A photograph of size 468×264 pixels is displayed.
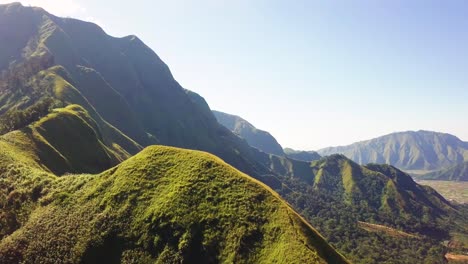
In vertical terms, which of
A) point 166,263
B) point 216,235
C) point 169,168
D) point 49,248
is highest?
point 169,168

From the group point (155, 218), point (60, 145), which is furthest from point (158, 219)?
point (60, 145)

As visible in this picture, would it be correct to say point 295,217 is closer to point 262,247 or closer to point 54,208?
point 262,247

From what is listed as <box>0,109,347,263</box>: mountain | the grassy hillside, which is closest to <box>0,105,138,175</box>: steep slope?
<box>0,109,347,263</box>: mountain

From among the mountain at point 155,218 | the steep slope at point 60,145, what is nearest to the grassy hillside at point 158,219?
the mountain at point 155,218

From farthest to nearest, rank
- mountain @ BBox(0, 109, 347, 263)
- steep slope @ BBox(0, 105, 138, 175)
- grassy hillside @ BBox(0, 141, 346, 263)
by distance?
steep slope @ BBox(0, 105, 138, 175) → mountain @ BBox(0, 109, 347, 263) → grassy hillside @ BBox(0, 141, 346, 263)

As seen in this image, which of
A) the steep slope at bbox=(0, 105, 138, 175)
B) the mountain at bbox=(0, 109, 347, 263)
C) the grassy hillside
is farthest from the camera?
the steep slope at bbox=(0, 105, 138, 175)

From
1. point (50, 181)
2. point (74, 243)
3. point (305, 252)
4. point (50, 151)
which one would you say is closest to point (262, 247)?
point (305, 252)

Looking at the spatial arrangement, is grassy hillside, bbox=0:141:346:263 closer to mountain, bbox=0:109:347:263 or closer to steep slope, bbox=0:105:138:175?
mountain, bbox=0:109:347:263
